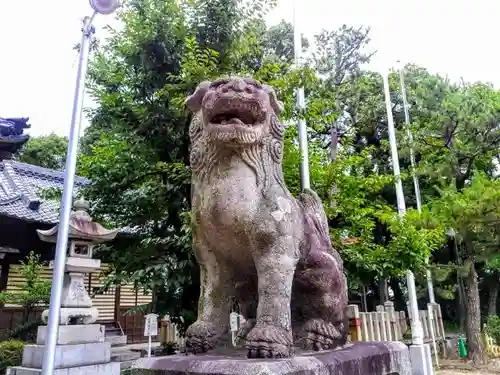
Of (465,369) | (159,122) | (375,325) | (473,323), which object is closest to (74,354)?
(159,122)

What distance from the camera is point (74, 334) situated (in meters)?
7.90

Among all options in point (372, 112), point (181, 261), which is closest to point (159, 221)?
point (181, 261)

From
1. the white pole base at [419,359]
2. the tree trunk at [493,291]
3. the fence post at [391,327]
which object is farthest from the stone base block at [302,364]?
the tree trunk at [493,291]

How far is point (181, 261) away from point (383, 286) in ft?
37.0

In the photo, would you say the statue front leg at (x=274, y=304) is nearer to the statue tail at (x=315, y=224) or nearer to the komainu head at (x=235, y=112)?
the statue tail at (x=315, y=224)

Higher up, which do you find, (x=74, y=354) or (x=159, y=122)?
(x=159, y=122)

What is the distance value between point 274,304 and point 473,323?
1051 centimetres

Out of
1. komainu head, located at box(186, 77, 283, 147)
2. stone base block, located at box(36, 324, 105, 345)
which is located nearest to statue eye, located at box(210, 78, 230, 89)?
komainu head, located at box(186, 77, 283, 147)

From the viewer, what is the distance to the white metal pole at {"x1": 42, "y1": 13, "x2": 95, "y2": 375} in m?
4.72

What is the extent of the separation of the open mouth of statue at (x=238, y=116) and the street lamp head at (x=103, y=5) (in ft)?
13.4

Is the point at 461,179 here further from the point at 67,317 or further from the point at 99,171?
the point at 67,317

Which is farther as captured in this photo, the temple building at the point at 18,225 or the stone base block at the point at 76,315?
the temple building at the point at 18,225

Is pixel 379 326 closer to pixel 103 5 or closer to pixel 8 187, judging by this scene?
pixel 103 5

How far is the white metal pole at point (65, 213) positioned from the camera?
4.72 meters
